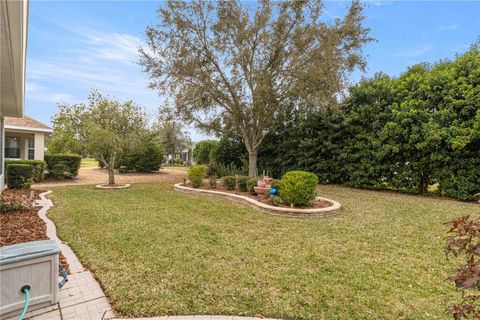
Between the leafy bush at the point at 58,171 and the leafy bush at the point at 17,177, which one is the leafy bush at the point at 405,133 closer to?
the leafy bush at the point at 17,177

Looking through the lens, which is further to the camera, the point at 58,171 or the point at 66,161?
the point at 66,161

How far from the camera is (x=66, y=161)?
45.1ft

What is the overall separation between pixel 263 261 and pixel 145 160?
671 inches

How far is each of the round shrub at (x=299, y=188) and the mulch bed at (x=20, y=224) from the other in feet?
16.8

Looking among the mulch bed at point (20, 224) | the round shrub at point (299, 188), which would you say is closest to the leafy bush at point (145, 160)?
the mulch bed at point (20, 224)

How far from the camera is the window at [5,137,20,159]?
14570 millimetres

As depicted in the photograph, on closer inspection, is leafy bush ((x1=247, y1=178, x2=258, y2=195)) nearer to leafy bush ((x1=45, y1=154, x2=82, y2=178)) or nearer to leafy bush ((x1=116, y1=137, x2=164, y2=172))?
leafy bush ((x1=45, y1=154, x2=82, y2=178))

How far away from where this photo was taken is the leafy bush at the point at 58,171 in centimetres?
1327

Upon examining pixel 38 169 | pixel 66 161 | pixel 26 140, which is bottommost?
pixel 38 169

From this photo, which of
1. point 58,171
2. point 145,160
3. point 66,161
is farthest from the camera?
point 145,160

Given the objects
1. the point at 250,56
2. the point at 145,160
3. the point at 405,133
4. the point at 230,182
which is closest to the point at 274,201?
the point at 230,182

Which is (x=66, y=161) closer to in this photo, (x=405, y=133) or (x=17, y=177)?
(x=17, y=177)

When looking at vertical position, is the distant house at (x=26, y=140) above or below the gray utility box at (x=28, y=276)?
above

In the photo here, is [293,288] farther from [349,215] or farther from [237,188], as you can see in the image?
[237,188]
